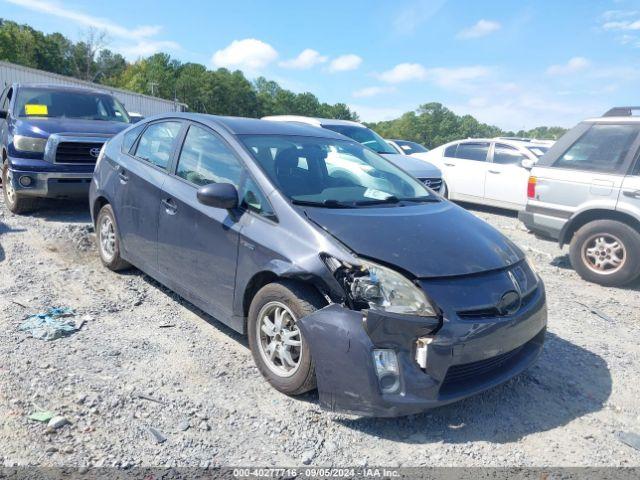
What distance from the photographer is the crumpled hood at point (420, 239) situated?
2939 mm

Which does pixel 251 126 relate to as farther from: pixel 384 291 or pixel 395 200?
pixel 384 291

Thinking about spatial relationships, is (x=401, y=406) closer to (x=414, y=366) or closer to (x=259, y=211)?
(x=414, y=366)

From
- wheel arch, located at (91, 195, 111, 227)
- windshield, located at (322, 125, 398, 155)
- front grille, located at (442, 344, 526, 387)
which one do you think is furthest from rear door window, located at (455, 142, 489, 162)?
front grille, located at (442, 344, 526, 387)

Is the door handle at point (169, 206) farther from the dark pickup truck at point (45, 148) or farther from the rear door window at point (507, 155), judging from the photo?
the rear door window at point (507, 155)

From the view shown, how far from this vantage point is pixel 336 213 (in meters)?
3.30

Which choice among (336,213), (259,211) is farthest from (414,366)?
(259,211)

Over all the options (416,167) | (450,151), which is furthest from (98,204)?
(450,151)

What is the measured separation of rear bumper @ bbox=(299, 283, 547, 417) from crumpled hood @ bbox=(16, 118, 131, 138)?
571 centimetres

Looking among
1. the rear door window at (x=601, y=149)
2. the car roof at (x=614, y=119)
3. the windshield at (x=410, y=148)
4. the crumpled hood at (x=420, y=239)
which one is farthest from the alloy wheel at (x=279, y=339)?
the windshield at (x=410, y=148)

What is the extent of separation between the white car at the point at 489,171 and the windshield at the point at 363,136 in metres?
1.63

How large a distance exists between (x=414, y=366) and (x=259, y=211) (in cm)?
141

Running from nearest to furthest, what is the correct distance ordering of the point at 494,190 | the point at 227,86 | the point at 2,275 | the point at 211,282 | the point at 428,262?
1. the point at 428,262
2. the point at 211,282
3. the point at 2,275
4. the point at 494,190
5. the point at 227,86

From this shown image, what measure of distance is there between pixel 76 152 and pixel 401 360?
595 cm

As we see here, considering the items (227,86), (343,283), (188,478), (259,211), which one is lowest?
(188,478)
